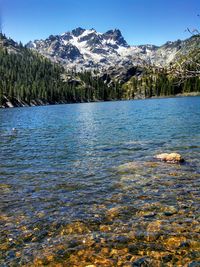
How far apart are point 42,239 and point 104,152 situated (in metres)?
19.2

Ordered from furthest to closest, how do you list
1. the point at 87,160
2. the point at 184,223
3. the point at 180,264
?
the point at 87,160, the point at 184,223, the point at 180,264

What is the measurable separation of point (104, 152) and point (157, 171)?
9607mm

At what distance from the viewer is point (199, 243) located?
11867mm

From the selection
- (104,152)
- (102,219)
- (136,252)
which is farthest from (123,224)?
(104,152)

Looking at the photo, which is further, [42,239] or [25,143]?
[25,143]

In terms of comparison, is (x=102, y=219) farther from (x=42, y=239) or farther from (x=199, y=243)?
(x=199, y=243)

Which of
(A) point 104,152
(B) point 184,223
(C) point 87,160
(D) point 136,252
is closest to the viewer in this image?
(D) point 136,252

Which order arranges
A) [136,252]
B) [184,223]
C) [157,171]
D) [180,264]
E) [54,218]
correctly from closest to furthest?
[180,264], [136,252], [184,223], [54,218], [157,171]

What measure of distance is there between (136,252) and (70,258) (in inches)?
95.0

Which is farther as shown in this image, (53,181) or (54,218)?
(53,181)

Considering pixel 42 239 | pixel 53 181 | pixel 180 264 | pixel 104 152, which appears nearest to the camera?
pixel 180 264

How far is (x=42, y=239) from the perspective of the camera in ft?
41.5

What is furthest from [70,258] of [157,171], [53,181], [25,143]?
[25,143]

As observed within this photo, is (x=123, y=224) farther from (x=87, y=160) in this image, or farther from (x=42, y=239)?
(x=87, y=160)
